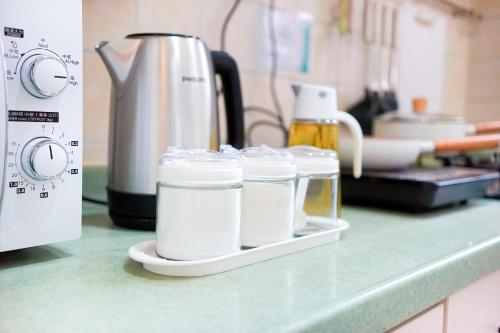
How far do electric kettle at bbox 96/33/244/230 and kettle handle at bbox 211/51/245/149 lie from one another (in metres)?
0.08

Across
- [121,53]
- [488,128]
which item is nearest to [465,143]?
[488,128]

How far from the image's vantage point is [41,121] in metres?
0.45

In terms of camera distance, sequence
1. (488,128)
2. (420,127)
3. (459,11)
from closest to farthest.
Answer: (420,127) < (488,128) < (459,11)

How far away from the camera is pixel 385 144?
0.93 metres

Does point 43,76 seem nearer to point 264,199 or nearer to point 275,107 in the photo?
point 264,199

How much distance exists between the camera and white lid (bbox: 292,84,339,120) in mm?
Result: 724

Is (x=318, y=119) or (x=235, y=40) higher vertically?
(x=235, y=40)

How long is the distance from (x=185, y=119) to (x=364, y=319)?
33cm

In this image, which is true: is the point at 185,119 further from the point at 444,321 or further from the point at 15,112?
the point at 444,321

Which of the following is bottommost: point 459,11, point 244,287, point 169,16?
point 244,287

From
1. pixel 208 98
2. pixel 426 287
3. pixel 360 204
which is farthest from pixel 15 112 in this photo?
pixel 360 204

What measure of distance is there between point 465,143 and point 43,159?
0.87 meters

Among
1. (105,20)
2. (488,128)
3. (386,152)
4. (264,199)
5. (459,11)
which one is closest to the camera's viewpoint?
(264,199)

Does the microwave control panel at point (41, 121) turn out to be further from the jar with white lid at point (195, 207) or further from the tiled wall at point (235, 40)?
the tiled wall at point (235, 40)
